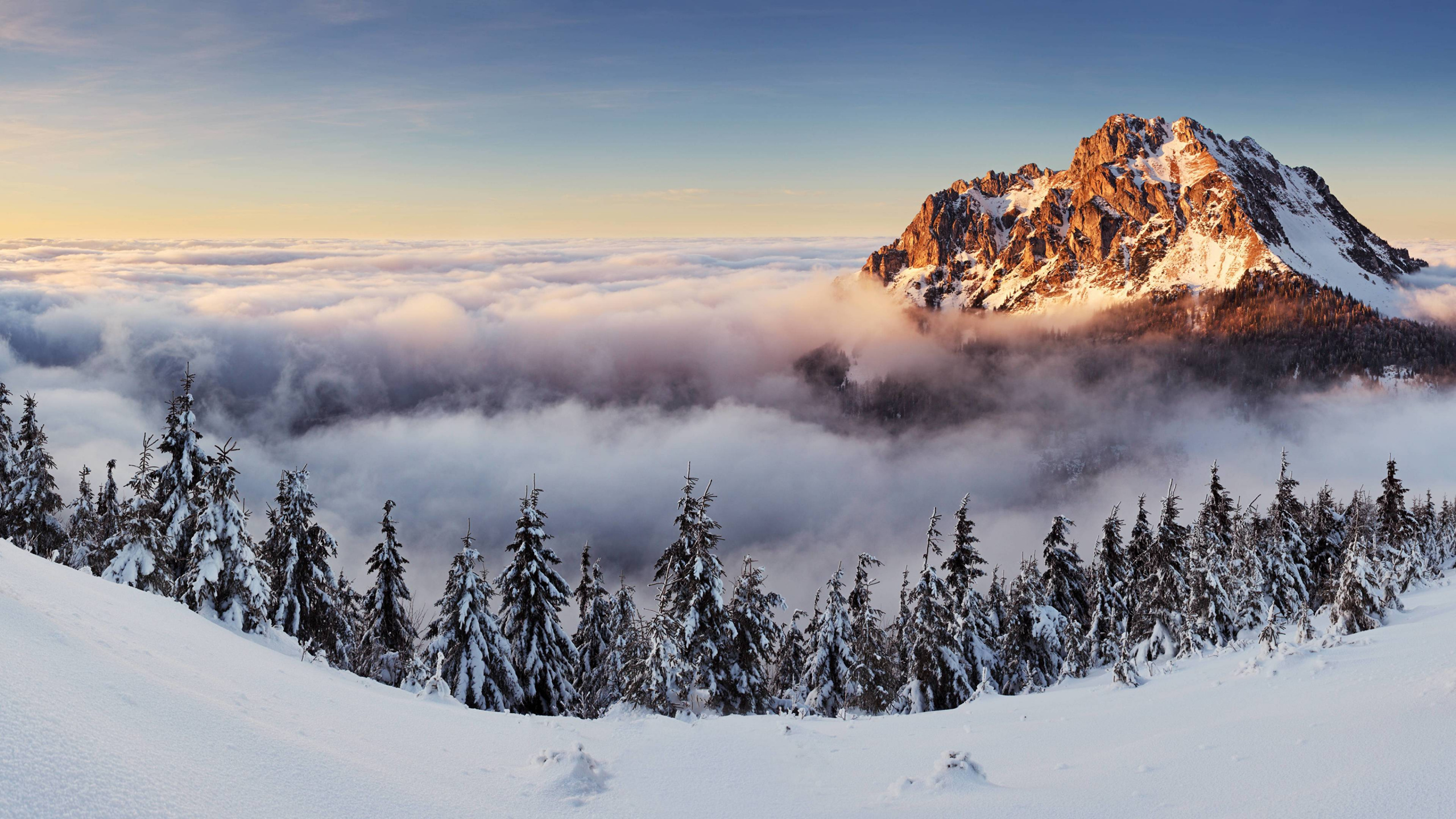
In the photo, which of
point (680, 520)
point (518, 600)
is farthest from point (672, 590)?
point (518, 600)

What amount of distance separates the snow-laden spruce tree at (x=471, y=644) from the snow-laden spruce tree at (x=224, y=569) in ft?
18.9

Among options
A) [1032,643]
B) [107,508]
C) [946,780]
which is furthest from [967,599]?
[107,508]

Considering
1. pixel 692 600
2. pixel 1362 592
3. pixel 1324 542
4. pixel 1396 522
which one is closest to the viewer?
pixel 1362 592

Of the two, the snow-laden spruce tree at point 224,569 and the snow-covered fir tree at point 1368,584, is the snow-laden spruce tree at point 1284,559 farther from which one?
the snow-laden spruce tree at point 224,569

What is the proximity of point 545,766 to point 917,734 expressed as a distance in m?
5.25

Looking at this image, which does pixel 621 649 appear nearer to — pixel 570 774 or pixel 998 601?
pixel 998 601

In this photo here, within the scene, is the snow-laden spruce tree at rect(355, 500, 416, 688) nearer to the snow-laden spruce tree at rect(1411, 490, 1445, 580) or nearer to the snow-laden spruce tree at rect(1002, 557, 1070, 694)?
the snow-laden spruce tree at rect(1002, 557, 1070, 694)

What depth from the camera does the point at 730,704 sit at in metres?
22.9

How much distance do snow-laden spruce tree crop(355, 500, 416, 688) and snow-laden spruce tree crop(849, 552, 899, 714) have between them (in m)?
17.2

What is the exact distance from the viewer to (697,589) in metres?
22.0

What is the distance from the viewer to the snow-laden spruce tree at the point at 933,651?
88.4 ft

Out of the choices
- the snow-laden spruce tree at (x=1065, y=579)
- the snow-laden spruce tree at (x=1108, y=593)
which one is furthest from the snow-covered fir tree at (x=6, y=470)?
the snow-laden spruce tree at (x=1108, y=593)

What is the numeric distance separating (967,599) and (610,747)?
23.2 meters

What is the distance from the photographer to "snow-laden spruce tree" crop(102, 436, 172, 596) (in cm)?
2112
